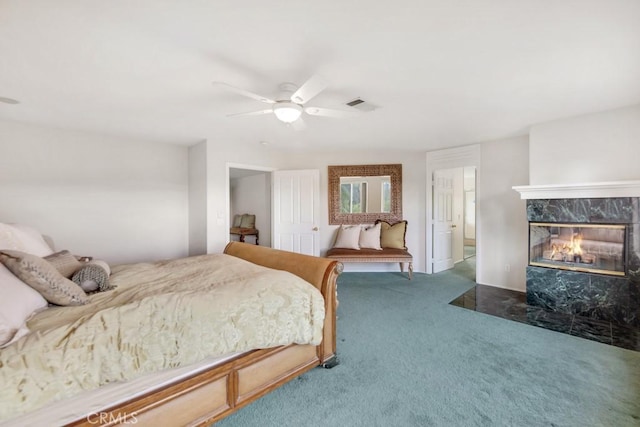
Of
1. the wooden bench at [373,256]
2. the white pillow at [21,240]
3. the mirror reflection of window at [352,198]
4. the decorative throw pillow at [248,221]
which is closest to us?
the white pillow at [21,240]

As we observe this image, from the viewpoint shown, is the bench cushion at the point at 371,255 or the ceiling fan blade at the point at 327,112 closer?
the ceiling fan blade at the point at 327,112

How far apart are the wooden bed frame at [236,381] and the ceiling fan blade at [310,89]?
4.36 feet

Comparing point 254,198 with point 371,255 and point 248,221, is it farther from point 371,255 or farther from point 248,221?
point 371,255

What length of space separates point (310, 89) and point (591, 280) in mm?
3764

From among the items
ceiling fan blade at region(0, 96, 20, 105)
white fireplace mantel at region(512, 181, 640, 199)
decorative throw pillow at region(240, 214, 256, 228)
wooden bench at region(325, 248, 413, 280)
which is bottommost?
wooden bench at region(325, 248, 413, 280)

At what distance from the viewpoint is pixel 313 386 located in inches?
73.8

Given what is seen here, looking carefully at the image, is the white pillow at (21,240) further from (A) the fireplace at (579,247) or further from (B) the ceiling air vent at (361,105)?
(A) the fireplace at (579,247)

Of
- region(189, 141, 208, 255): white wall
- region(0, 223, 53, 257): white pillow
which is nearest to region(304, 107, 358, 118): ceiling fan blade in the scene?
region(189, 141, 208, 255): white wall

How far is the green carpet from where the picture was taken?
159 cm

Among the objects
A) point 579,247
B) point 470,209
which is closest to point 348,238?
point 579,247

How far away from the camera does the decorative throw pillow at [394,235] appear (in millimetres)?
4816

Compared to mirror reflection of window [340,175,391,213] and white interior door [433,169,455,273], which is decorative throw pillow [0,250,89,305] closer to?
mirror reflection of window [340,175,391,213]

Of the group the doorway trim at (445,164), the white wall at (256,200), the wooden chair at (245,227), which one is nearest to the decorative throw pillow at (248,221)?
the wooden chair at (245,227)

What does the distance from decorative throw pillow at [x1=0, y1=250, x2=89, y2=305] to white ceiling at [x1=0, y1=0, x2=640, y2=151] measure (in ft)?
4.62
